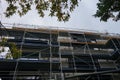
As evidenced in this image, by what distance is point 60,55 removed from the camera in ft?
62.6

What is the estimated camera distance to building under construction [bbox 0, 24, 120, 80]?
58.6 feet

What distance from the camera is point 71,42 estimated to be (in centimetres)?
2227

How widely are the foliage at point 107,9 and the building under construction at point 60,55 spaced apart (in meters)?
6.33

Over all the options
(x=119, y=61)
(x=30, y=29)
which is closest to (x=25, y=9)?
(x=30, y=29)

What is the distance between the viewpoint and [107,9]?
489 inches

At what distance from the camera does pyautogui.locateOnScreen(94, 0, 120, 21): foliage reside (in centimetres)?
1189

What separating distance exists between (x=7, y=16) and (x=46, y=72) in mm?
13707

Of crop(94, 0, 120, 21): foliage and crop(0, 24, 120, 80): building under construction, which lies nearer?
crop(94, 0, 120, 21): foliage

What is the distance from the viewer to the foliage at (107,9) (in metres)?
11.9

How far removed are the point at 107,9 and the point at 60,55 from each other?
25.8 ft

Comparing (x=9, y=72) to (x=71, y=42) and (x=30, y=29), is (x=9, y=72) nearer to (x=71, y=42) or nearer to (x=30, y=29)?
(x=30, y=29)

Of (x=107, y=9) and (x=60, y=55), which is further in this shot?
(x=60, y=55)

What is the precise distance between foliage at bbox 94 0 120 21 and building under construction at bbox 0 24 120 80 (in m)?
6.33

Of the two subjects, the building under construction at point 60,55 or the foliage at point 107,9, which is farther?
the building under construction at point 60,55
